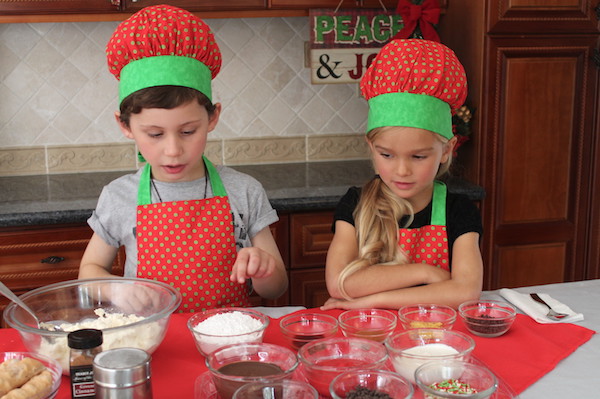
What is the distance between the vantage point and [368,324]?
3.70 ft

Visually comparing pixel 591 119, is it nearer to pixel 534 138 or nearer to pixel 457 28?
pixel 534 138

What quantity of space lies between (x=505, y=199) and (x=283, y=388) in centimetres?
185

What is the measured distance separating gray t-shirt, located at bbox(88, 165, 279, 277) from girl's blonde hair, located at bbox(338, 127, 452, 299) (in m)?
0.24

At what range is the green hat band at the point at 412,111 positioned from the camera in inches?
54.7

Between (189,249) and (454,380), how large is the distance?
2.56 feet

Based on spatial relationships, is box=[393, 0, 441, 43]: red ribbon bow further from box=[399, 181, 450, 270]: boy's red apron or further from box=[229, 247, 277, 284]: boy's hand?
Result: box=[229, 247, 277, 284]: boy's hand

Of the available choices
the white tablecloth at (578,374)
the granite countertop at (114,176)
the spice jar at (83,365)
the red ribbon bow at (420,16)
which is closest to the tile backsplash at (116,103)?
the granite countertop at (114,176)

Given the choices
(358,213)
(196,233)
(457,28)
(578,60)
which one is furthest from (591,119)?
(196,233)

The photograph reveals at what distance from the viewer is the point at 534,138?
2.46 m

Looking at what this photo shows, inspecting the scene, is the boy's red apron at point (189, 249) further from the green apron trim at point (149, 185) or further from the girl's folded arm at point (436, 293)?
the girl's folded arm at point (436, 293)

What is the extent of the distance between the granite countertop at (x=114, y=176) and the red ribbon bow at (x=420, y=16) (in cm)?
58

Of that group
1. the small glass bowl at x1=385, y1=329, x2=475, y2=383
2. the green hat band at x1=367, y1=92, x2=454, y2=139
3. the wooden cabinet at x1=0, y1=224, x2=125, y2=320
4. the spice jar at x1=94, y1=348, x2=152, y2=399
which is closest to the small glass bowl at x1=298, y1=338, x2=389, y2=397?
the small glass bowl at x1=385, y1=329, x2=475, y2=383

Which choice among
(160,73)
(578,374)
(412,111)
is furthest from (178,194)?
(578,374)

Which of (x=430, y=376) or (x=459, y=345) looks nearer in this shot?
(x=430, y=376)
